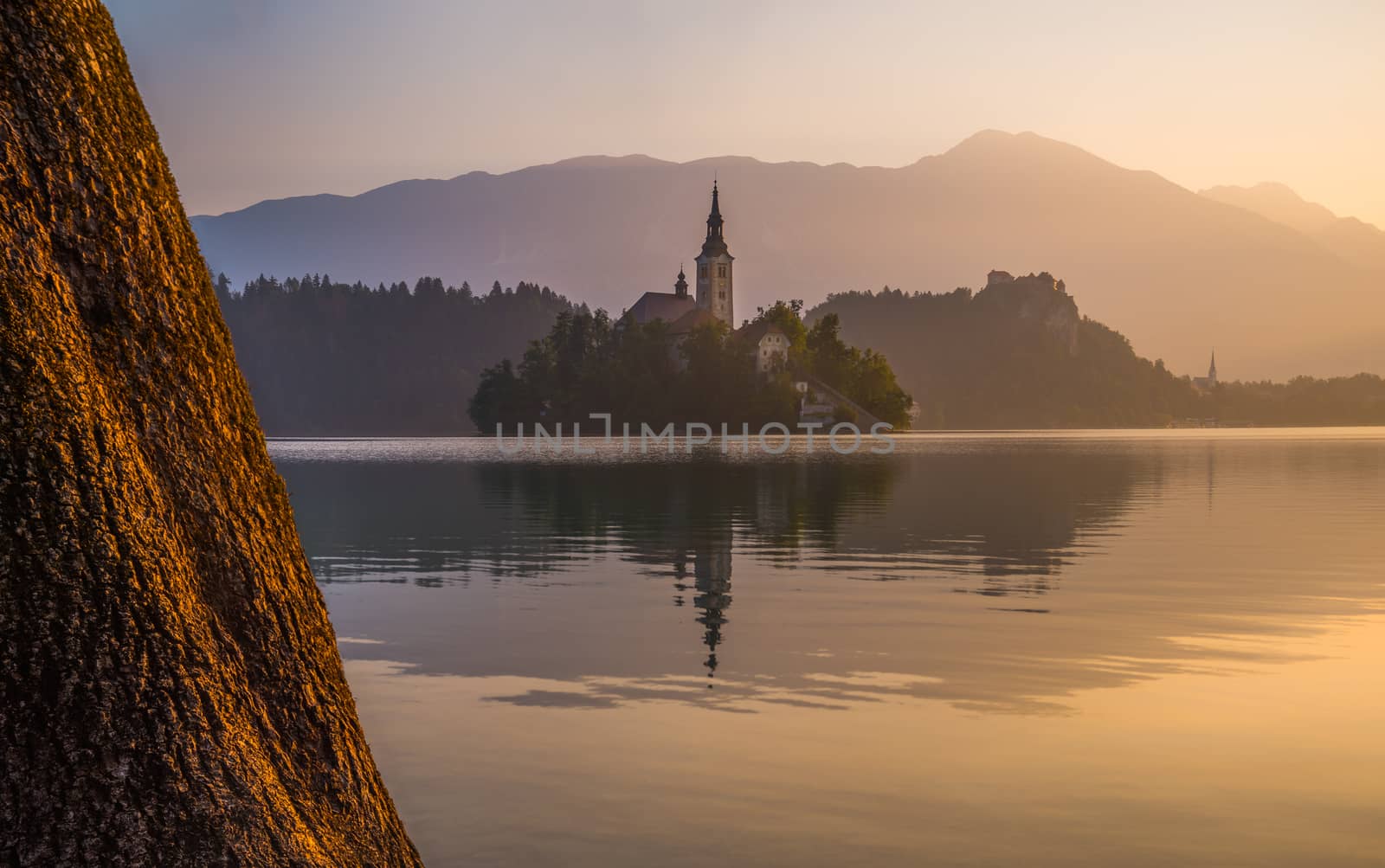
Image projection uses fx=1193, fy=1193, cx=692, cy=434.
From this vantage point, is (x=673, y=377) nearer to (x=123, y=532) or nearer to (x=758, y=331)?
(x=758, y=331)

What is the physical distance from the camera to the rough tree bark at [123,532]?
10.1ft

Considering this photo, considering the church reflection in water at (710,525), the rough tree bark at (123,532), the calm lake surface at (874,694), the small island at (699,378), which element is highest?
the small island at (699,378)

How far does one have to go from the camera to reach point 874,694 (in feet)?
33.6

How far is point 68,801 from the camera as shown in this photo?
3.12m

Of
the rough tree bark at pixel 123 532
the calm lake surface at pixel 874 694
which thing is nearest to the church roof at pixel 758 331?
the calm lake surface at pixel 874 694

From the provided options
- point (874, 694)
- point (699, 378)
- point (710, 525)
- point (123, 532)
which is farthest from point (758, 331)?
point (123, 532)

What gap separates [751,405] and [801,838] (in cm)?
16160

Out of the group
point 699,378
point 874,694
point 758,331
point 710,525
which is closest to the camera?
point 874,694

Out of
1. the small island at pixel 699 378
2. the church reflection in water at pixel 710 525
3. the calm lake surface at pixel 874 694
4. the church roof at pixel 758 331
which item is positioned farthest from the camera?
the church roof at pixel 758 331

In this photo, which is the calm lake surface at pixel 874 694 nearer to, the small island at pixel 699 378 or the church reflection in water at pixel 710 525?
the church reflection in water at pixel 710 525

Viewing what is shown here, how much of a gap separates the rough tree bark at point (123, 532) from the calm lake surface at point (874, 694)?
3.30m

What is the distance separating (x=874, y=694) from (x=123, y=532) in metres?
7.93

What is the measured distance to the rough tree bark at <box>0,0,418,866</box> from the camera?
308cm

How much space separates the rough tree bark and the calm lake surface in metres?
3.30
